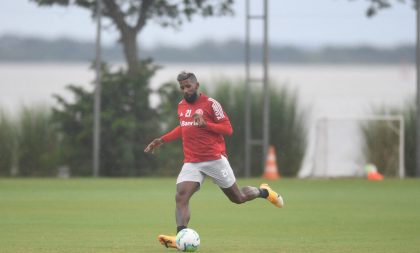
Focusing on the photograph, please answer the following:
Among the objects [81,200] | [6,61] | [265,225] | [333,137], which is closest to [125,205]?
[81,200]

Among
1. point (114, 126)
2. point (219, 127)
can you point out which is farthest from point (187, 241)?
point (114, 126)

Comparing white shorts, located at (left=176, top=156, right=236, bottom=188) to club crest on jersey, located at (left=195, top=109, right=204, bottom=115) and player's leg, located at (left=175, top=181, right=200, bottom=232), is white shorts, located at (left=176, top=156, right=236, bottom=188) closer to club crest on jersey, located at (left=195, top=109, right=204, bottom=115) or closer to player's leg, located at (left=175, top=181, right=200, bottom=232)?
player's leg, located at (left=175, top=181, right=200, bottom=232)

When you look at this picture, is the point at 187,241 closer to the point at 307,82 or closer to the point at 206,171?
the point at 206,171

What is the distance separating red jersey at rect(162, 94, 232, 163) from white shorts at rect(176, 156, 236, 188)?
0.07 metres

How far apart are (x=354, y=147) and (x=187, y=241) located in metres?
22.1

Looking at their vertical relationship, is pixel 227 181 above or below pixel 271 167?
above

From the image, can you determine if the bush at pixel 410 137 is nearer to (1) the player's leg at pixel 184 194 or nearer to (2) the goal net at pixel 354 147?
(2) the goal net at pixel 354 147

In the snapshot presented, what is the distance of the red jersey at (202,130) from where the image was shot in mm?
13578

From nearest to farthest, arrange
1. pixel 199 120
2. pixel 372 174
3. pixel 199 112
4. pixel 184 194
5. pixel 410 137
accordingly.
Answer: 1. pixel 199 120
2. pixel 199 112
3. pixel 184 194
4. pixel 372 174
5. pixel 410 137

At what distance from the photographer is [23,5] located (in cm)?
3512

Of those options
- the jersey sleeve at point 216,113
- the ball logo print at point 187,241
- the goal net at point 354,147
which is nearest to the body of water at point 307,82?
the goal net at point 354,147

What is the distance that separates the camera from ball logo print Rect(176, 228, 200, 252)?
42.3 feet

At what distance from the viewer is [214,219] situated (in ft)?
60.7

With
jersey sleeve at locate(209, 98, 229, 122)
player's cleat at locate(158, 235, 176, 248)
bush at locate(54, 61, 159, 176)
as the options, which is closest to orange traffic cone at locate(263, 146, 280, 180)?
bush at locate(54, 61, 159, 176)
